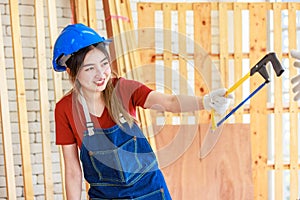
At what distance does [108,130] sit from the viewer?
6.98 ft

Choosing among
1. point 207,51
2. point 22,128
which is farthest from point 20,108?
point 207,51

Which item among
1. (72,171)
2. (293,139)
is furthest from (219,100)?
(293,139)

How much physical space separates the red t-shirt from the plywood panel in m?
1.27

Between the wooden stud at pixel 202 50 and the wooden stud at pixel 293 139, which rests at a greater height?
the wooden stud at pixel 202 50

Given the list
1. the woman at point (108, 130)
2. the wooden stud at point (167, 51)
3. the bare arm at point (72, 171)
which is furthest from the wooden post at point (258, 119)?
the bare arm at point (72, 171)

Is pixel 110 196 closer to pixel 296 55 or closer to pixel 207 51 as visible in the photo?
pixel 296 55

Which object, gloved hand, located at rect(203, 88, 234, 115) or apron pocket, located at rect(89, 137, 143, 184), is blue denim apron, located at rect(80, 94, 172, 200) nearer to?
apron pocket, located at rect(89, 137, 143, 184)

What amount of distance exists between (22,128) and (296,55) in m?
1.71

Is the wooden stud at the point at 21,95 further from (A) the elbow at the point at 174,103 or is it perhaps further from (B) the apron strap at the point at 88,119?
(A) the elbow at the point at 174,103

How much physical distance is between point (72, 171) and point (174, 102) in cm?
49

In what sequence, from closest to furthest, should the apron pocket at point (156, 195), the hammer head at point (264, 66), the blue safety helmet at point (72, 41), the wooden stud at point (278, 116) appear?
the hammer head at point (264, 66) → the blue safety helmet at point (72, 41) → the apron pocket at point (156, 195) → the wooden stud at point (278, 116)

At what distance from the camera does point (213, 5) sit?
145 inches

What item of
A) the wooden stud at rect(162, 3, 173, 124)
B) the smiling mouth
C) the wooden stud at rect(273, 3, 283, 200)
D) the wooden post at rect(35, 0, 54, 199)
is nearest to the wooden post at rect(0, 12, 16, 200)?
the wooden post at rect(35, 0, 54, 199)

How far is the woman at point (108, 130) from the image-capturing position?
2.10 meters
